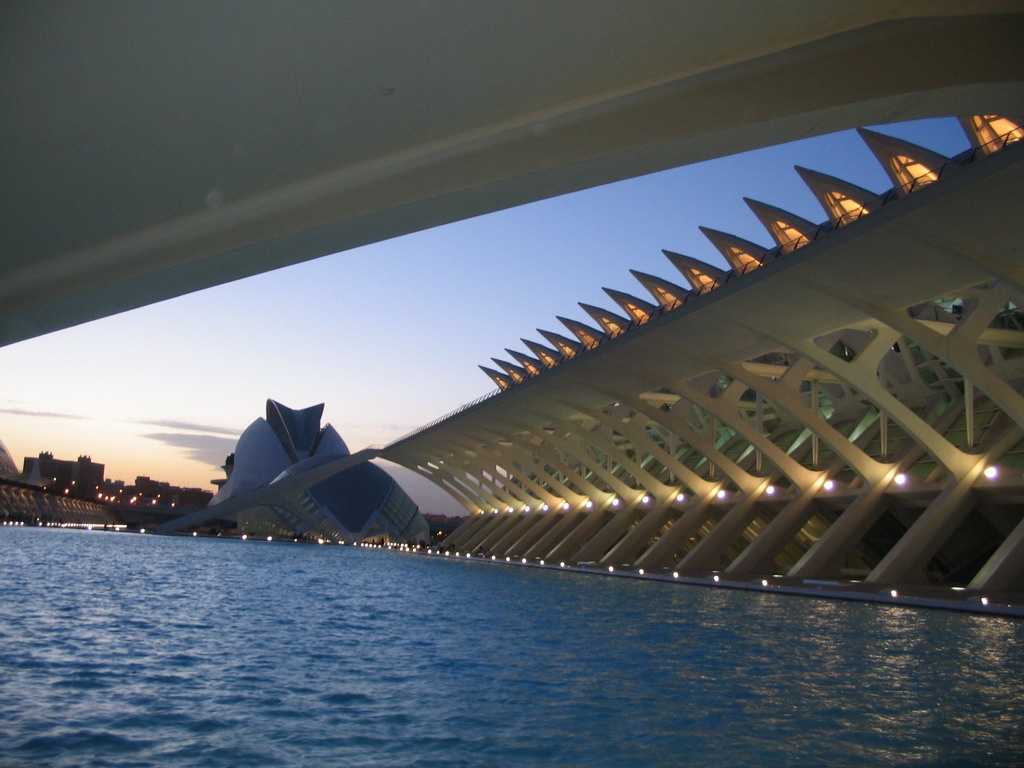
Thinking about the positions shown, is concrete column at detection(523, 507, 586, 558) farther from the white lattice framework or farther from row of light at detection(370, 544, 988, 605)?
row of light at detection(370, 544, 988, 605)

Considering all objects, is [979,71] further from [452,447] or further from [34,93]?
[452,447]

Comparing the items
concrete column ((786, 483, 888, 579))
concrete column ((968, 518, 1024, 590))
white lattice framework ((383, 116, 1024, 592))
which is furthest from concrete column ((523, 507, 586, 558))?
concrete column ((968, 518, 1024, 590))

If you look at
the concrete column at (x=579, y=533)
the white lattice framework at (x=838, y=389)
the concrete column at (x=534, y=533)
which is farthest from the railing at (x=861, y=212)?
the concrete column at (x=534, y=533)

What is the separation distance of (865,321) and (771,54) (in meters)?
17.9

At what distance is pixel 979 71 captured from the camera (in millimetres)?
4711

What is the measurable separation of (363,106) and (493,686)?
522 cm

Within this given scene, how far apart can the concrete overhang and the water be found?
2.79 metres

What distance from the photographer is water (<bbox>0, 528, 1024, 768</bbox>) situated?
16.7ft

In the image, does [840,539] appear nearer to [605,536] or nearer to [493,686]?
[605,536]

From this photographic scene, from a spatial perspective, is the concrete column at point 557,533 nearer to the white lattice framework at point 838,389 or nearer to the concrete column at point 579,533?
the white lattice framework at point 838,389

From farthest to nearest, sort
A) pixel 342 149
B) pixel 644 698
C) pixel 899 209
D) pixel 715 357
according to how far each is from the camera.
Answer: pixel 715 357 < pixel 899 209 < pixel 644 698 < pixel 342 149

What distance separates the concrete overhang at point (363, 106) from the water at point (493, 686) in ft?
9.17

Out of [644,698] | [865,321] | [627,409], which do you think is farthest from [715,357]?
[644,698]

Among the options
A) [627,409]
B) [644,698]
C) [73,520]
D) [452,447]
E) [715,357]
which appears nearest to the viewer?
[644,698]
